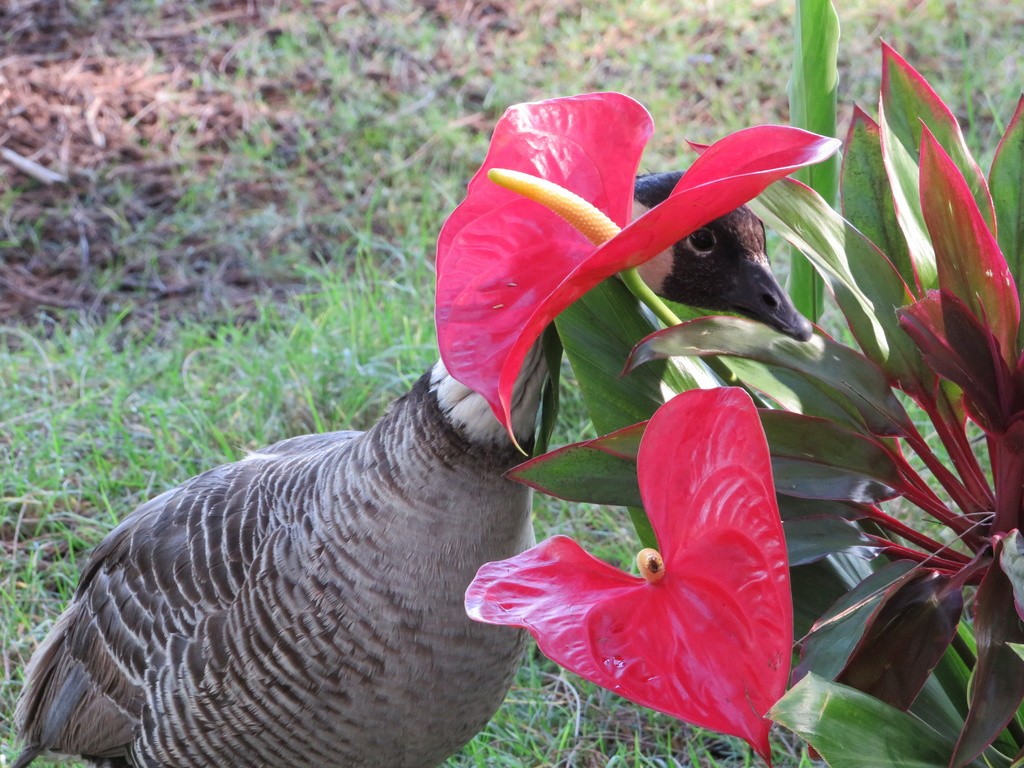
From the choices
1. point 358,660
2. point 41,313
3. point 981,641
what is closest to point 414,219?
point 41,313

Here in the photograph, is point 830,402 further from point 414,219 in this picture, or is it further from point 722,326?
point 414,219

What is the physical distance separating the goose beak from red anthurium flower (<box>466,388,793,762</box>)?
33 cm

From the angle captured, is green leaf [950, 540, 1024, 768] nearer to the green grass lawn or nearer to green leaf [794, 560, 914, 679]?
green leaf [794, 560, 914, 679]

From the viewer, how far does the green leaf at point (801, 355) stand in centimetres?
104

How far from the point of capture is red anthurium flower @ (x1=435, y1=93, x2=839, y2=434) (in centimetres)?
87

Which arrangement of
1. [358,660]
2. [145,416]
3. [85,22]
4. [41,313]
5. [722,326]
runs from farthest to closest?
[85,22], [41,313], [145,416], [358,660], [722,326]

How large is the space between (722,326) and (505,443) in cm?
49

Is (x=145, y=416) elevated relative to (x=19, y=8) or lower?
lower

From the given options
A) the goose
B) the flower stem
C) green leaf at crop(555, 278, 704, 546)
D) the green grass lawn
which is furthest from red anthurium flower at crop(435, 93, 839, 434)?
the green grass lawn

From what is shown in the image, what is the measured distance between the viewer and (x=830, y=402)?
1.21m

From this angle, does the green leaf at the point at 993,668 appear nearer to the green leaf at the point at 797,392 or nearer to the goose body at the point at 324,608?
the green leaf at the point at 797,392

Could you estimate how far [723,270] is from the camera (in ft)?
4.28

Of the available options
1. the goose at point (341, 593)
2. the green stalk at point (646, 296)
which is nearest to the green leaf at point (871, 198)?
the goose at point (341, 593)

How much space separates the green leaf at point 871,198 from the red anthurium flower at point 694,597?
57 cm
